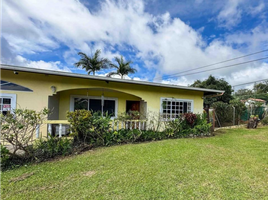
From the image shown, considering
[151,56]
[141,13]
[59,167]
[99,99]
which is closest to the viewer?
[59,167]

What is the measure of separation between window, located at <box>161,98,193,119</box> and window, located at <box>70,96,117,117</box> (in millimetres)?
3190

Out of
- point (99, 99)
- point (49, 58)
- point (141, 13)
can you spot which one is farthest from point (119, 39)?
point (99, 99)

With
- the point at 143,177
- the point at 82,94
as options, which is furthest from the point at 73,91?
the point at 143,177

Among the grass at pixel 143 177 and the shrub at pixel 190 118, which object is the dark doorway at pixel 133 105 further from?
the grass at pixel 143 177

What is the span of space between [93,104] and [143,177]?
6.67m

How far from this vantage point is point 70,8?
823 cm

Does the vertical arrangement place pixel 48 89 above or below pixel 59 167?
above

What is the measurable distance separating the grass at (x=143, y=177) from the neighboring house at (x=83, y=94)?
335 cm

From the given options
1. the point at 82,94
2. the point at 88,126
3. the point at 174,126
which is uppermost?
the point at 82,94

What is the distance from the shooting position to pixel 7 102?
6.00 m

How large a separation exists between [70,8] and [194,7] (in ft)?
28.4

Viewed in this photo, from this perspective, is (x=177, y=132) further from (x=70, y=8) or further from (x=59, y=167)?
(x=70, y=8)

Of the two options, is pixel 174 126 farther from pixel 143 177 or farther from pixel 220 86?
pixel 220 86

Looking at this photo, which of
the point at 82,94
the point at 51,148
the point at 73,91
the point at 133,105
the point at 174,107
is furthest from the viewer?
the point at 133,105
